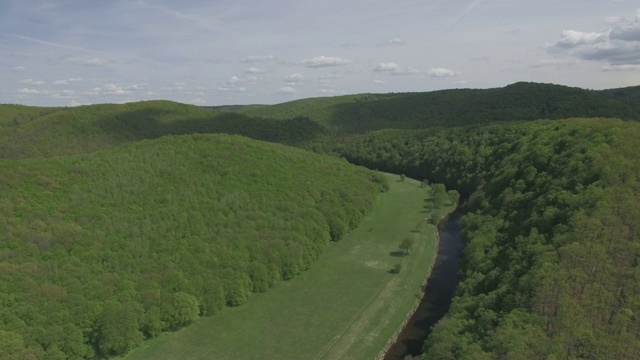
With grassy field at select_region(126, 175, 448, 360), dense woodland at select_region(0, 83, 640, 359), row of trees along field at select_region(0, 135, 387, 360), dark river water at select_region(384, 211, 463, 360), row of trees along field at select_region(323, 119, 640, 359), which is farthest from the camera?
dark river water at select_region(384, 211, 463, 360)

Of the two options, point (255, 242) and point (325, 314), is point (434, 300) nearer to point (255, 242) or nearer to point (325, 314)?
point (325, 314)

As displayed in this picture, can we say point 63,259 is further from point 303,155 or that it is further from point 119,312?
point 303,155

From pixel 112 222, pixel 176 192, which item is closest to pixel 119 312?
pixel 112 222

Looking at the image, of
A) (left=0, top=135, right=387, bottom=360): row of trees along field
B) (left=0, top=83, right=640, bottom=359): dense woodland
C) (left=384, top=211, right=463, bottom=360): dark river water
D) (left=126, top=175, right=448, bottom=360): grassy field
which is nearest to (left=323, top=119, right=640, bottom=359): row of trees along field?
(left=0, top=83, right=640, bottom=359): dense woodland

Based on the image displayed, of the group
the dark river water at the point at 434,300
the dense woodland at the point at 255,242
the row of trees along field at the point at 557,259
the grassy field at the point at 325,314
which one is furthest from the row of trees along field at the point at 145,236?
the row of trees along field at the point at 557,259

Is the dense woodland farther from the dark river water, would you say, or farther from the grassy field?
the dark river water

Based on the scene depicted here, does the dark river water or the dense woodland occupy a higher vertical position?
the dense woodland

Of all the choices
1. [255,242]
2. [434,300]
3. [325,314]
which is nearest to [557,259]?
[434,300]
